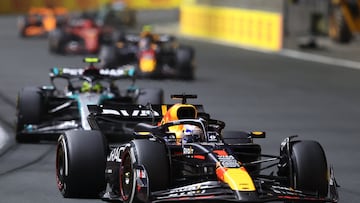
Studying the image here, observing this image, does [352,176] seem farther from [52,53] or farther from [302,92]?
[52,53]

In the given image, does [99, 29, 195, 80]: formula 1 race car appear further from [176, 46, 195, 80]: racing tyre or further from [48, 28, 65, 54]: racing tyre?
[48, 28, 65, 54]: racing tyre

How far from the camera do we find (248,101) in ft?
80.3

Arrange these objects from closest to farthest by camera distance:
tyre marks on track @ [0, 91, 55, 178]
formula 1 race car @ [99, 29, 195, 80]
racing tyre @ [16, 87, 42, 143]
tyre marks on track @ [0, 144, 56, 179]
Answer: tyre marks on track @ [0, 144, 56, 179], tyre marks on track @ [0, 91, 55, 178], racing tyre @ [16, 87, 42, 143], formula 1 race car @ [99, 29, 195, 80]

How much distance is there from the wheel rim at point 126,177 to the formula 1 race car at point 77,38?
26382mm

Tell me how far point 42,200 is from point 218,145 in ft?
6.18

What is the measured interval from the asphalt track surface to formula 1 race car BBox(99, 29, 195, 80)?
38 centimetres

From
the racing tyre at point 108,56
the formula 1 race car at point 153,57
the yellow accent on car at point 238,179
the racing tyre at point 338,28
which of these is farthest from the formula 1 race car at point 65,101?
the racing tyre at point 338,28

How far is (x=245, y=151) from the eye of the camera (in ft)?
39.4

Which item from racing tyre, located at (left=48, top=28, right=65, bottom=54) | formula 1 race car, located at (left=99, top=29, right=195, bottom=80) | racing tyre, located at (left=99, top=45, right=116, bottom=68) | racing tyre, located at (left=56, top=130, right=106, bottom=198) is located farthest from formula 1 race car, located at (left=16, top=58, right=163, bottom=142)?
racing tyre, located at (left=48, top=28, right=65, bottom=54)

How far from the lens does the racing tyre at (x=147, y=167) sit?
1060 cm

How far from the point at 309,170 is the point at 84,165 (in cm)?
212

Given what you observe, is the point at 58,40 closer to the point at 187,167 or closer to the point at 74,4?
the point at 187,167

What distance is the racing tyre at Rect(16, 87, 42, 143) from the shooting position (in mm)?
16672

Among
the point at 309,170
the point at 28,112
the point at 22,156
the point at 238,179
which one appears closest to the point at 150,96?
the point at 28,112
